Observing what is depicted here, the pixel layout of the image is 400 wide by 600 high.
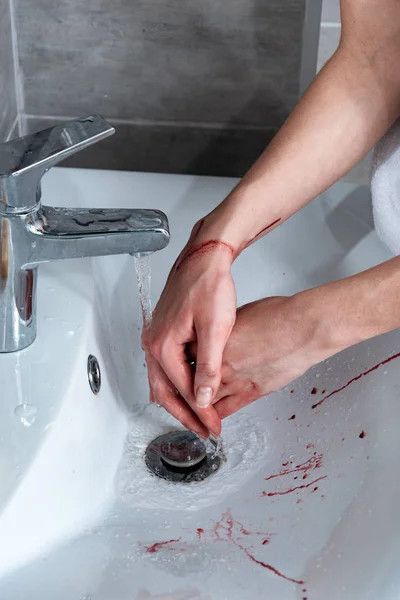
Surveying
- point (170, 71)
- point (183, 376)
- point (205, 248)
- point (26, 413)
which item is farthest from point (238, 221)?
point (170, 71)

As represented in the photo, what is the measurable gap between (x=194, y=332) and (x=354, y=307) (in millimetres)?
131

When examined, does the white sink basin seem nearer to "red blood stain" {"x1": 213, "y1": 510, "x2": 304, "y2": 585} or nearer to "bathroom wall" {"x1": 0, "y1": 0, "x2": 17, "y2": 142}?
"red blood stain" {"x1": 213, "y1": 510, "x2": 304, "y2": 585}

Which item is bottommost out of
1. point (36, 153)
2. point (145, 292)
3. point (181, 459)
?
point (181, 459)

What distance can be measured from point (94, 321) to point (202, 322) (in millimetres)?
137

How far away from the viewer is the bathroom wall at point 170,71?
3.33 feet

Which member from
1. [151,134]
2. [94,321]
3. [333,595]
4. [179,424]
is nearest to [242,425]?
[179,424]

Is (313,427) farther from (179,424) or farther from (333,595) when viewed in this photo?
(333,595)

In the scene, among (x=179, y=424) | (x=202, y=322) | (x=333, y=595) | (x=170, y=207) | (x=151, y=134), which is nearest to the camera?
(x=333, y=595)

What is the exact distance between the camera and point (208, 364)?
2.29 feet

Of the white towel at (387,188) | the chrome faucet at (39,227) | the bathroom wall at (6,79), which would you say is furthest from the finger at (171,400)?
the bathroom wall at (6,79)

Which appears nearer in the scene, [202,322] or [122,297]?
[202,322]

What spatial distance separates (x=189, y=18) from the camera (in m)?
1.02

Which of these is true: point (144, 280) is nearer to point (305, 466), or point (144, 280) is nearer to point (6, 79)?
point (305, 466)

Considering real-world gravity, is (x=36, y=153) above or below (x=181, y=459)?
above
